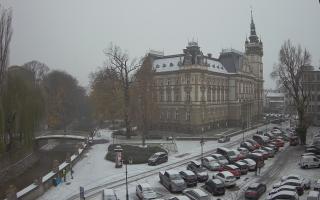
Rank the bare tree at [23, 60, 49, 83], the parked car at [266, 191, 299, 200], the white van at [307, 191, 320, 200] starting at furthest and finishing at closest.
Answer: the bare tree at [23, 60, 49, 83] < the parked car at [266, 191, 299, 200] < the white van at [307, 191, 320, 200]

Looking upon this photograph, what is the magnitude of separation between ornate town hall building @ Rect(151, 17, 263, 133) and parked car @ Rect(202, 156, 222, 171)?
75.7ft

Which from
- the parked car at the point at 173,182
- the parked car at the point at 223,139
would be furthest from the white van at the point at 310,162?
the parked car at the point at 223,139

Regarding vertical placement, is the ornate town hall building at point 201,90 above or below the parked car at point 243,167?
above

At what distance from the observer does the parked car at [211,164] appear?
121 feet

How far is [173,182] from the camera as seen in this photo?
29.2m

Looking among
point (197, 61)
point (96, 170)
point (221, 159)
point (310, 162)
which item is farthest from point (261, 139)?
point (96, 170)

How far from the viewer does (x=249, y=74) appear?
8394cm

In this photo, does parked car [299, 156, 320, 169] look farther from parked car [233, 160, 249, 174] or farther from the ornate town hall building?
the ornate town hall building

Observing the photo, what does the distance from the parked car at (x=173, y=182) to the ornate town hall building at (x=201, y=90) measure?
29450 millimetres

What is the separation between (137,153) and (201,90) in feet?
84.4

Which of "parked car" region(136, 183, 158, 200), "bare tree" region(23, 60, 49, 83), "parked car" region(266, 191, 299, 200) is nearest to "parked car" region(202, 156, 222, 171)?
"parked car" region(136, 183, 158, 200)

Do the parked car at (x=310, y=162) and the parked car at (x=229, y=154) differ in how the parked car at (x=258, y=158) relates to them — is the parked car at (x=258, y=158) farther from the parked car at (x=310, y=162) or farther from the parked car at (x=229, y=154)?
the parked car at (x=310, y=162)

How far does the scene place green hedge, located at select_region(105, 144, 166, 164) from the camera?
137ft

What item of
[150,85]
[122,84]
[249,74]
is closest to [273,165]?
[150,85]
